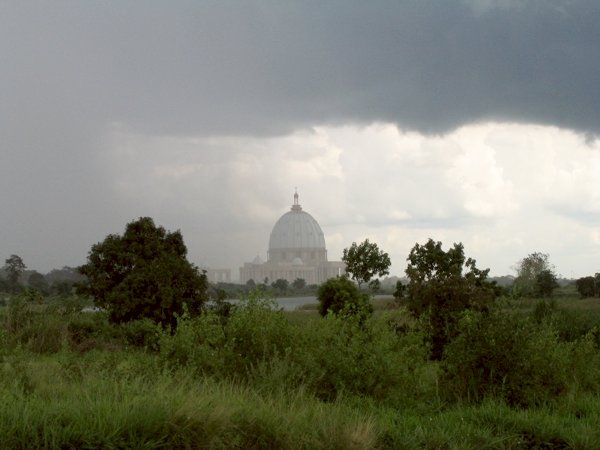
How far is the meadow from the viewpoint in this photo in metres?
6.91

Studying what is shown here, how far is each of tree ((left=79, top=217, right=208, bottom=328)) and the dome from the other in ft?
498

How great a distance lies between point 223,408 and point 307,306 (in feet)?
173

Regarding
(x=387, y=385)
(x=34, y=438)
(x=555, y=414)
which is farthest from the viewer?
(x=387, y=385)

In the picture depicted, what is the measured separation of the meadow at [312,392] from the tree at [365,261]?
37.9m

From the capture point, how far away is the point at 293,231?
183625mm

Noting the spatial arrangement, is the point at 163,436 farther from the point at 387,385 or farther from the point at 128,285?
the point at 128,285

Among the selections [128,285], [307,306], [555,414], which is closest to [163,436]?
[555,414]

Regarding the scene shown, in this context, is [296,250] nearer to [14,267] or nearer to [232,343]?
[14,267]

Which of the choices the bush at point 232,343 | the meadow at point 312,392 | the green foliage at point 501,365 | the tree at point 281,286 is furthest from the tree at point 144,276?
the tree at point 281,286

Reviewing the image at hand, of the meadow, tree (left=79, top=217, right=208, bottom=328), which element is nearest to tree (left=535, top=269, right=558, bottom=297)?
tree (left=79, top=217, right=208, bottom=328)

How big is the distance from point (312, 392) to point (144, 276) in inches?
711

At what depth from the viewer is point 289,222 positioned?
598 feet

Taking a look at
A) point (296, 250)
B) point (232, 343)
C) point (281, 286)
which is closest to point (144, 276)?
point (232, 343)

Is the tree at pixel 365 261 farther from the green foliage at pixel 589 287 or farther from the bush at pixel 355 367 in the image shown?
the bush at pixel 355 367
